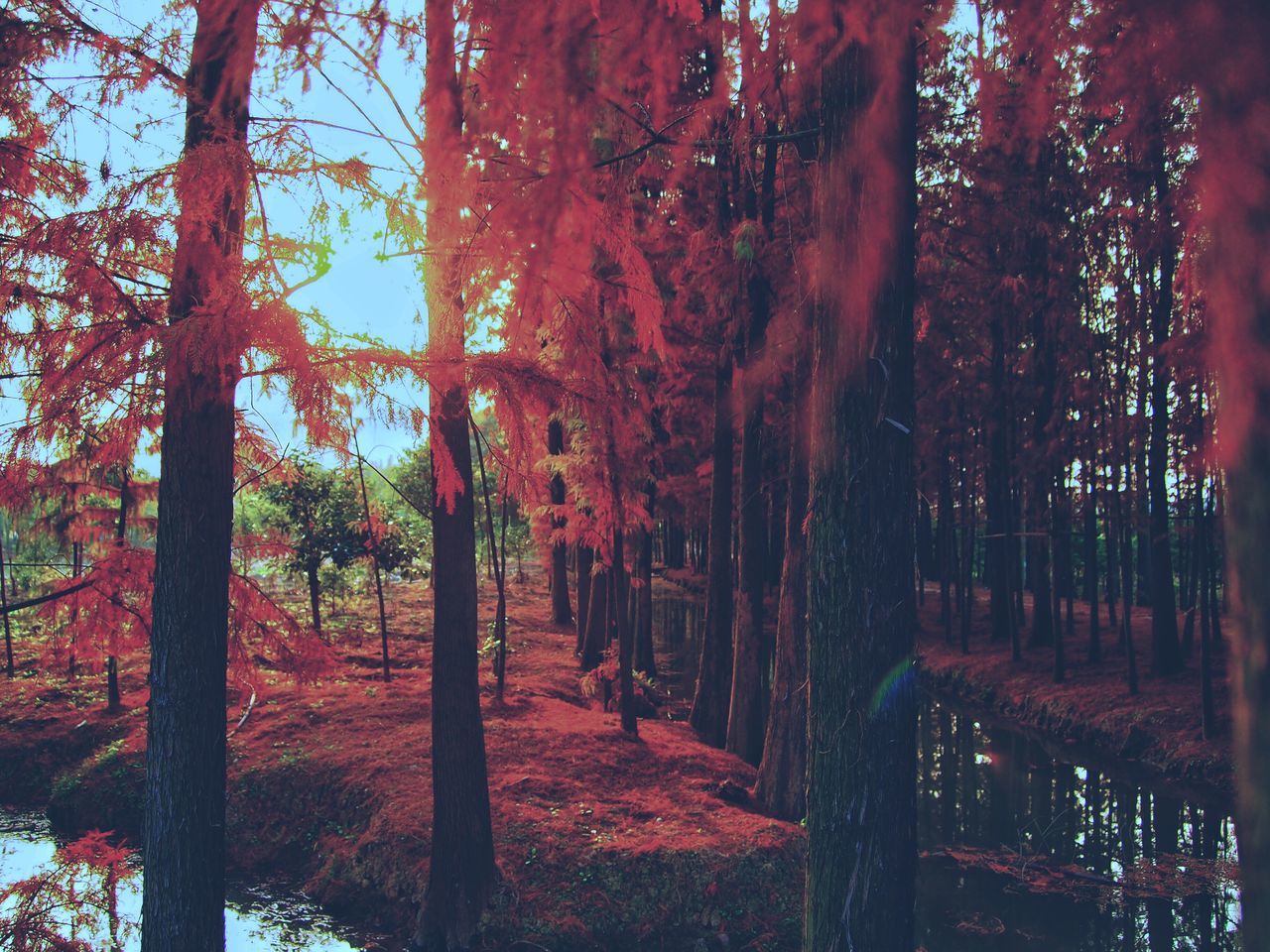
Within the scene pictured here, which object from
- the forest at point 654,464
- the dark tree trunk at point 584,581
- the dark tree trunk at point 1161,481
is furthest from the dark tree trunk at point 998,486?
the dark tree trunk at point 584,581

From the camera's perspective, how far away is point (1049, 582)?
2275 cm

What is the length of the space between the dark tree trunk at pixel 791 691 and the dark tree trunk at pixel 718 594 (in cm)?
325

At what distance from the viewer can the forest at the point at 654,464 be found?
399 cm

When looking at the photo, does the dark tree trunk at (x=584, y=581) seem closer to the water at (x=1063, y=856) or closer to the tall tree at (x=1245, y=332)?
the water at (x=1063, y=856)

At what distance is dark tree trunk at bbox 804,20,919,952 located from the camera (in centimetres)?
443

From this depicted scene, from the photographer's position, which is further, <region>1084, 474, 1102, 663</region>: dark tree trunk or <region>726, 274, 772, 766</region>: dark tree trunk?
<region>1084, 474, 1102, 663</region>: dark tree trunk

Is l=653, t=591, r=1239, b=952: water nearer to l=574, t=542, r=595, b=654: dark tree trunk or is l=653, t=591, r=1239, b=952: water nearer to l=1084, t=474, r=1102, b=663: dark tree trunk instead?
l=1084, t=474, r=1102, b=663: dark tree trunk

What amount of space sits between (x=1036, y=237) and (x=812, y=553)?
1776 cm

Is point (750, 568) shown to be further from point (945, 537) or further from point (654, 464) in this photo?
point (945, 537)

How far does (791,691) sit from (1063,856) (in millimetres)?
4945

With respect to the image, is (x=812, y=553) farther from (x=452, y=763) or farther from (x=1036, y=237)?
(x=1036, y=237)

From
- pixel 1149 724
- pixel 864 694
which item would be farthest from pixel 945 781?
pixel 864 694

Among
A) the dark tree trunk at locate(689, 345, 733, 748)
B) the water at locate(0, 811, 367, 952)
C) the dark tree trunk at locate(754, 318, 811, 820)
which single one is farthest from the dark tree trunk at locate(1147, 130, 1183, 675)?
the water at locate(0, 811, 367, 952)

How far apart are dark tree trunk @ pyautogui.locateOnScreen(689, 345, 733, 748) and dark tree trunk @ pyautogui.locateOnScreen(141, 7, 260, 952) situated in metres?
9.34
